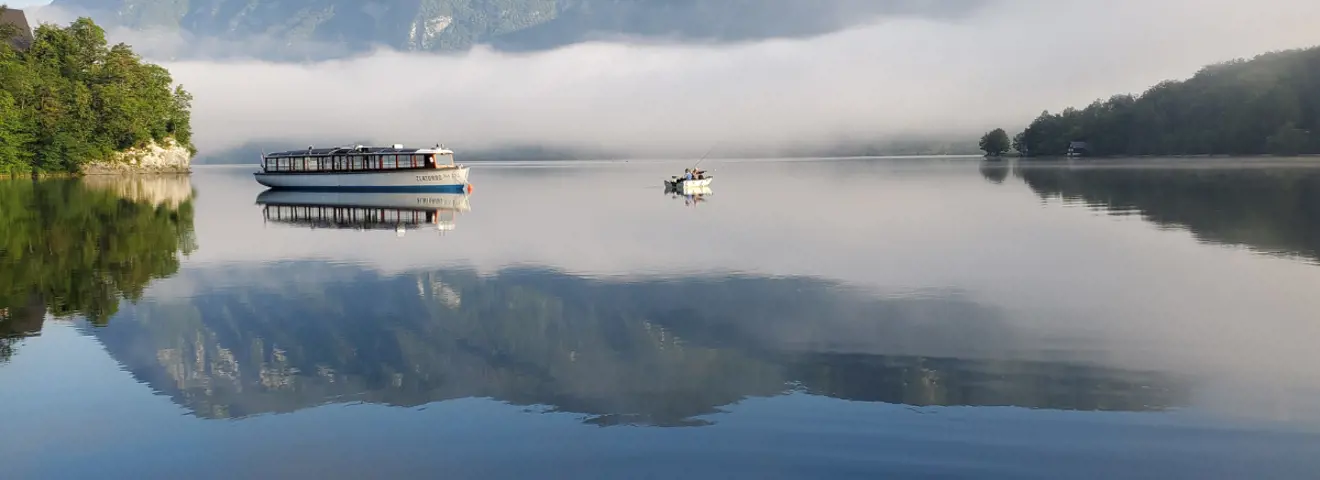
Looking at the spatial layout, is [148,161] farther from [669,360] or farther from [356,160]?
[669,360]

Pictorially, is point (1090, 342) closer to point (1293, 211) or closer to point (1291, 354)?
point (1291, 354)

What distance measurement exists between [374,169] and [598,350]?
70.8 metres

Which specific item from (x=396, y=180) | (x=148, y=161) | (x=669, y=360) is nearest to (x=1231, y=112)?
(x=396, y=180)

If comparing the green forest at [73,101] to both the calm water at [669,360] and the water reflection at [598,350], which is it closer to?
the calm water at [669,360]

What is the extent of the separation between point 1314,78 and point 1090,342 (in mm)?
168342

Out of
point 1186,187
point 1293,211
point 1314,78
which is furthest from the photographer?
point 1314,78

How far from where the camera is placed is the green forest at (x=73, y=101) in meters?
112

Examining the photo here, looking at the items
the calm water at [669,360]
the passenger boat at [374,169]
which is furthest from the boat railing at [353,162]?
the calm water at [669,360]

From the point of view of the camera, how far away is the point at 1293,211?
40656 millimetres

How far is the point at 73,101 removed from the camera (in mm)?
119500

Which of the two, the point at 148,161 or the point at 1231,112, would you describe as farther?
the point at 1231,112

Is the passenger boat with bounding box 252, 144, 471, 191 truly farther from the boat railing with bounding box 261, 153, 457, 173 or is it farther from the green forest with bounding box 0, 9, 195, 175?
the green forest with bounding box 0, 9, 195, 175

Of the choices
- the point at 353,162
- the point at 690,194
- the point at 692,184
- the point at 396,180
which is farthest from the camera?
the point at 353,162

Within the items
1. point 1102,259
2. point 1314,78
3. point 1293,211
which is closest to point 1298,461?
point 1102,259
